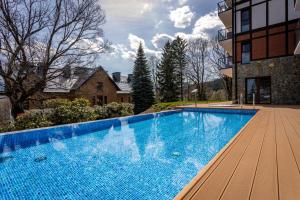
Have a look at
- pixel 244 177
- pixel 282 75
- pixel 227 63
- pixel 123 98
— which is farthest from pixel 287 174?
pixel 123 98

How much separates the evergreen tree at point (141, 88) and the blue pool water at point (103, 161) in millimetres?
15728

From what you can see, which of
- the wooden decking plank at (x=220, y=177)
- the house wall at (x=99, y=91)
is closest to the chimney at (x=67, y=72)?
the wooden decking plank at (x=220, y=177)

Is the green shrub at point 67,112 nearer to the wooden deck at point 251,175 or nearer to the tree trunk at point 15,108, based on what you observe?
the tree trunk at point 15,108

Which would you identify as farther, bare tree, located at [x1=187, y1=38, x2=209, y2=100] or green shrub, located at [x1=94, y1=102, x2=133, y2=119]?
bare tree, located at [x1=187, y1=38, x2=209, y2=100]

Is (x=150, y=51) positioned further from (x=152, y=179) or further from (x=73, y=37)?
(x=152, y=179)

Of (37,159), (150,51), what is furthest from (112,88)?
(37,159)

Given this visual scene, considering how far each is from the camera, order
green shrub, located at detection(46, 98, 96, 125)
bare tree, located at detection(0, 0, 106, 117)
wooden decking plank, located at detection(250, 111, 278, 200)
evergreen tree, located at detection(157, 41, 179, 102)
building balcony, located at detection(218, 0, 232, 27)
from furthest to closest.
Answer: evergreen tree, located at detection(157, 41, 179, 102) → building balcony, located at detection(218, 0, 232, 27) → bare tree, located at detection(0, 0, 106, 117) → green shrub, located at detection(46, 98, 96, 125) → wooden decking plank, located at detection(250, 111, 278, 200)

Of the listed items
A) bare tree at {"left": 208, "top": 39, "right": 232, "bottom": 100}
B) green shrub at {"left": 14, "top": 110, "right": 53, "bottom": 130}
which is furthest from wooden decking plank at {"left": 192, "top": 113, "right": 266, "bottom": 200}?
bare tree at {"left": 208, "top": 39, "right": 232, "bottom": 100}

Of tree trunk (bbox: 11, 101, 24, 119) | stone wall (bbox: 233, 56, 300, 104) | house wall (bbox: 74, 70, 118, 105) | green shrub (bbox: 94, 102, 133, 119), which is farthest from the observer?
house wall (bbox: 74, 70, 118, 105)

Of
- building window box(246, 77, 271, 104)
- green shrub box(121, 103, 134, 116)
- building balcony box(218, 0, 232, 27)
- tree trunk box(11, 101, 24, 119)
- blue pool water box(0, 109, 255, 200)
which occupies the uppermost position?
building balcony box(218, 0, 232, 27)

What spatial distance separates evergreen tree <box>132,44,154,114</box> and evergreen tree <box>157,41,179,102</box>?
3122 mm

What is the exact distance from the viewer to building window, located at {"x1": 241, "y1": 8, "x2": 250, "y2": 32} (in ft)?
45.6

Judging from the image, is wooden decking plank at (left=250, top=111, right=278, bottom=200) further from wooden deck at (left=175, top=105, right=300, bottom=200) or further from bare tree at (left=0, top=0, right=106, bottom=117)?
bare tree at (left=0, top=0, right=106, bottom=117)

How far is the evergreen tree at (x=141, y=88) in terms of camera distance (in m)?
23.7
